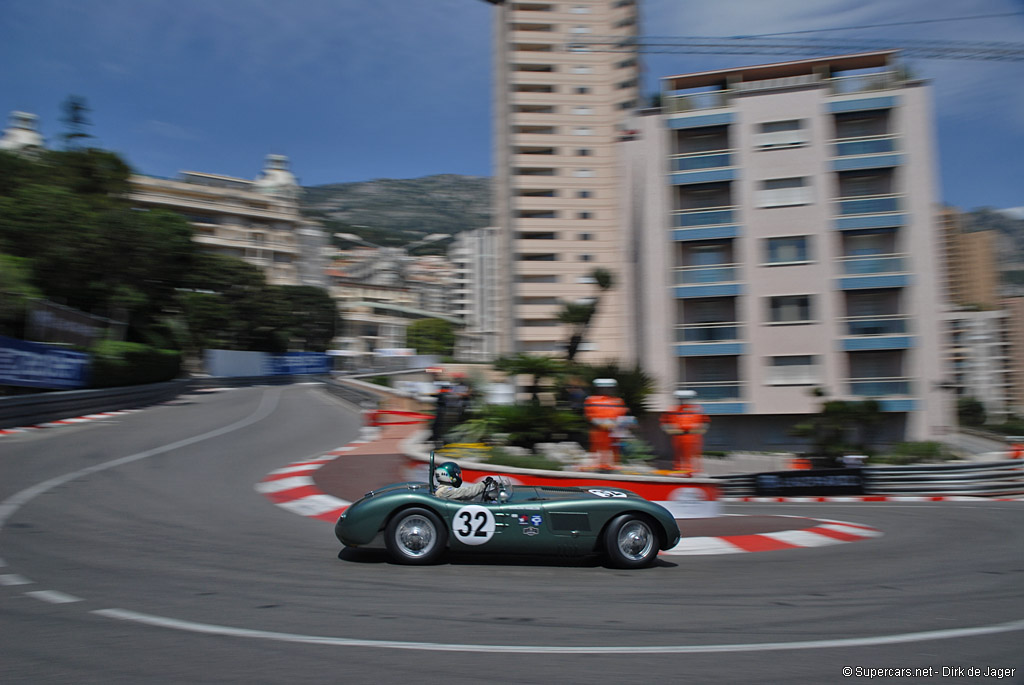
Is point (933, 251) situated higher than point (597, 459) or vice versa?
point (933, 251)

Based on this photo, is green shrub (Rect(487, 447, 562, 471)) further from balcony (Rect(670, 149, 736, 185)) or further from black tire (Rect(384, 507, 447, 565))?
balcony (Rect(670, 149, 736, 185))

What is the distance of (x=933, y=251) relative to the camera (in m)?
29.9

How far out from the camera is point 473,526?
275 inches

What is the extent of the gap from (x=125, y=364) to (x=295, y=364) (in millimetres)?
38506

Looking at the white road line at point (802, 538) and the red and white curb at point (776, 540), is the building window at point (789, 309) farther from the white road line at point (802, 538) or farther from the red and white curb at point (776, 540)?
the white road line at point (802, 538)

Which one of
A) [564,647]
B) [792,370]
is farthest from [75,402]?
[792,370]

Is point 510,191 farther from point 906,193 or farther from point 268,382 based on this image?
point 906,193

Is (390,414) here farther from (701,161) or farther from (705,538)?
(701,161)

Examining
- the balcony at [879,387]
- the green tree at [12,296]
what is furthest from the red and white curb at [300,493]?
the balcony at [879,387]

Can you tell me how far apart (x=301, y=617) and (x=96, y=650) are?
4.11 ft

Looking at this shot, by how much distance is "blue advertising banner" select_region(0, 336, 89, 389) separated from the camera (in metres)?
19.2

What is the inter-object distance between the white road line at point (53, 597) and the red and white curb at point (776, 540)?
5701mm

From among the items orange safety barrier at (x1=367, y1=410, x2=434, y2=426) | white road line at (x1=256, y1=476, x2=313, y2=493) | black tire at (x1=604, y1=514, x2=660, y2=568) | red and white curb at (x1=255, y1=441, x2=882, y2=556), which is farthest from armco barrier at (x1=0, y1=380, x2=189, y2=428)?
black tire at (x1=604, y1=514, x2=660, y2=568)

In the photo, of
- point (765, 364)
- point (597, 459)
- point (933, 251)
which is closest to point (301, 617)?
point (597, 459)
